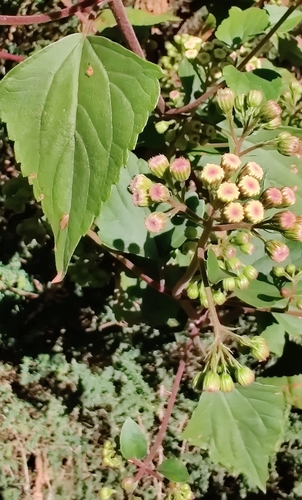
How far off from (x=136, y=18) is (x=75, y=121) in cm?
50

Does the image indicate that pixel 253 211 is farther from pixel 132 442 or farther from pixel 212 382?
pixel 132 442

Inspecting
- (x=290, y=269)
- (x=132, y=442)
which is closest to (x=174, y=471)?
(x=132, y=442)

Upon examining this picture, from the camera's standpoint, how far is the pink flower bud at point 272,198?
65 centimetres

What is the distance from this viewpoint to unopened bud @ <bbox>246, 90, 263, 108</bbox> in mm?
703

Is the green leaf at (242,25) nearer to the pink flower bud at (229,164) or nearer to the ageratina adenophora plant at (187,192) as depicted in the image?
the ageratina adenophora plant at (187,192)

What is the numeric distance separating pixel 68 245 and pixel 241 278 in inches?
10.6

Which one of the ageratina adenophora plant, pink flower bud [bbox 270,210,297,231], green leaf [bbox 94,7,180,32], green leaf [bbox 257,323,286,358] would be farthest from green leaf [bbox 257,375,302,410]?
green leaf [bbox 94,7,180,32]

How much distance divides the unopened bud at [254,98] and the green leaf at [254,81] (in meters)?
0.07

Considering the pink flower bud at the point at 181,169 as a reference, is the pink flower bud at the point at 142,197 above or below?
below

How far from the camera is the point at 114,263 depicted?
106cm

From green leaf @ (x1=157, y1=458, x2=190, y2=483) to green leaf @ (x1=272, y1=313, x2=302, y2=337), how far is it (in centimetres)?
28

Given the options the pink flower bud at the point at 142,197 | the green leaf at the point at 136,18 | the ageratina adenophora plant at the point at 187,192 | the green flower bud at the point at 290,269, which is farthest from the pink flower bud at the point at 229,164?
the green leaf at the point at 136,18

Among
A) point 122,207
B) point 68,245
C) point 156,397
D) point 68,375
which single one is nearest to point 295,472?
point 156,397

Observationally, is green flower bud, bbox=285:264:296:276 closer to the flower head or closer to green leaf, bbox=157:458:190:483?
the flower head
